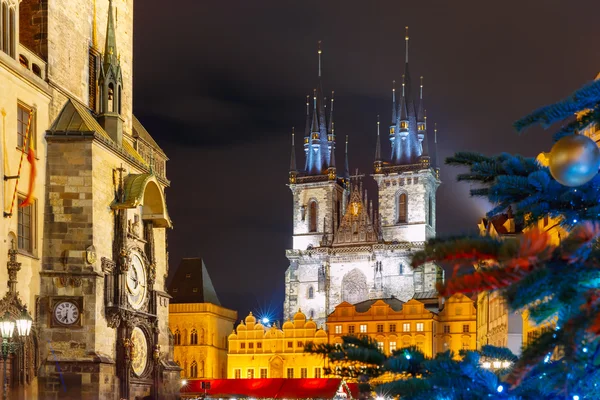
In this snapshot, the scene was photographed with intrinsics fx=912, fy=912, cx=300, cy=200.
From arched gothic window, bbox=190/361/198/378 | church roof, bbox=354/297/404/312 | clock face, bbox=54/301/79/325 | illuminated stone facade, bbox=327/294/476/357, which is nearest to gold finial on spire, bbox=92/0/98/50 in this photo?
clock face, bbox=54/301/79/325

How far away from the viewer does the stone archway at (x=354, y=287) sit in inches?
3108

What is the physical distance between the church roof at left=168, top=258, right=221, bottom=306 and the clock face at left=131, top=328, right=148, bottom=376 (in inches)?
1713

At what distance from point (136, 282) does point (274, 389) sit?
32.1m

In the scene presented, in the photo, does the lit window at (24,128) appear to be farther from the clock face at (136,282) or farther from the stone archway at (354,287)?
the stone archway at (354,287)

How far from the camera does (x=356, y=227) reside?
82625 mm

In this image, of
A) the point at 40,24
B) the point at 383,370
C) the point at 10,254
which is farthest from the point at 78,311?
the point at 383,370

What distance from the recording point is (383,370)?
365 cm

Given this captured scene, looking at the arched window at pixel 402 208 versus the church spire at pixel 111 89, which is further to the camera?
the arched window at pixel 402 208

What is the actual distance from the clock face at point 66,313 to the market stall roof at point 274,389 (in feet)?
106

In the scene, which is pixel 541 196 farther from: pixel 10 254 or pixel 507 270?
pixel 10 254

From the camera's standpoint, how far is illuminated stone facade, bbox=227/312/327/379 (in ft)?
222

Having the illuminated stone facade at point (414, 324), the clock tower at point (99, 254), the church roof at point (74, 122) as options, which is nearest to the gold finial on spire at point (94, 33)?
the clock tower at point (99, 254)

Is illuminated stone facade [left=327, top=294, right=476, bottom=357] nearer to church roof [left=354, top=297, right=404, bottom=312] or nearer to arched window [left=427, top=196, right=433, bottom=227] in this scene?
church roof [left=354, top=297, right=404, bottom=312]

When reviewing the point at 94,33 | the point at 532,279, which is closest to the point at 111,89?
the point at 94,33
